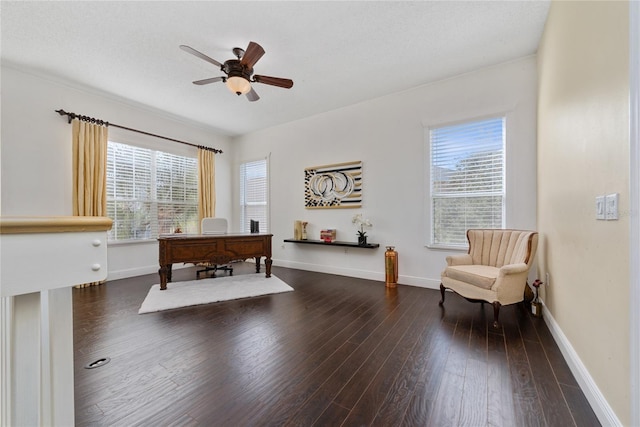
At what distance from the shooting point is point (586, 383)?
1513 millimetres

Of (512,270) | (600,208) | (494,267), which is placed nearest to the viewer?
(600,208)

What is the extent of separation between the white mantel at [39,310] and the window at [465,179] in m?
3.79

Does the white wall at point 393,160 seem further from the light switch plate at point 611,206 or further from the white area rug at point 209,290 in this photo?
the light switch plate at point 611,206

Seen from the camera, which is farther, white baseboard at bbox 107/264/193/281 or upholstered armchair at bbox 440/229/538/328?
white baseboard at bbox 107/264/193/281

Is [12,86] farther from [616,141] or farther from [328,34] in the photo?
[616,141]

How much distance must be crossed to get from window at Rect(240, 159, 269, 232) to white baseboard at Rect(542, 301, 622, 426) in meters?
4.89

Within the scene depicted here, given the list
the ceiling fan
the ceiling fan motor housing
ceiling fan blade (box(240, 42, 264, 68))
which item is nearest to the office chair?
the ceiling fan

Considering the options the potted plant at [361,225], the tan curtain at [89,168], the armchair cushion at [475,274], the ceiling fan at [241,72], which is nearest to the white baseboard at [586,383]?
the armchair cushion at [475,274]

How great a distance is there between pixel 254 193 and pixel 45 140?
3.35m

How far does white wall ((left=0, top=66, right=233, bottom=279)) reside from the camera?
3346mm

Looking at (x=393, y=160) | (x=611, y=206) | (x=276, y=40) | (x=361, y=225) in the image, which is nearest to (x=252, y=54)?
(x=276, y=40)

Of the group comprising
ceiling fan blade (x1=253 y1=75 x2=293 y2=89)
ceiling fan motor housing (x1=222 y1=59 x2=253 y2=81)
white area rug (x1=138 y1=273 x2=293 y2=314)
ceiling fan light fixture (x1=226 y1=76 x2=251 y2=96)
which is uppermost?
ceiling fan motor housing (x1=222 y1=59 x2=253 y2=81)

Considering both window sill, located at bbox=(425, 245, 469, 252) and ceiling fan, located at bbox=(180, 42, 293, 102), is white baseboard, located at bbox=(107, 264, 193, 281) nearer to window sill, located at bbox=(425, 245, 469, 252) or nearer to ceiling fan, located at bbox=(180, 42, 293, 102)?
ceiling fan, located at bbox=(180, 42, 293, 102)

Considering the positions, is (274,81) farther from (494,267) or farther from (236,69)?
(494,267)
